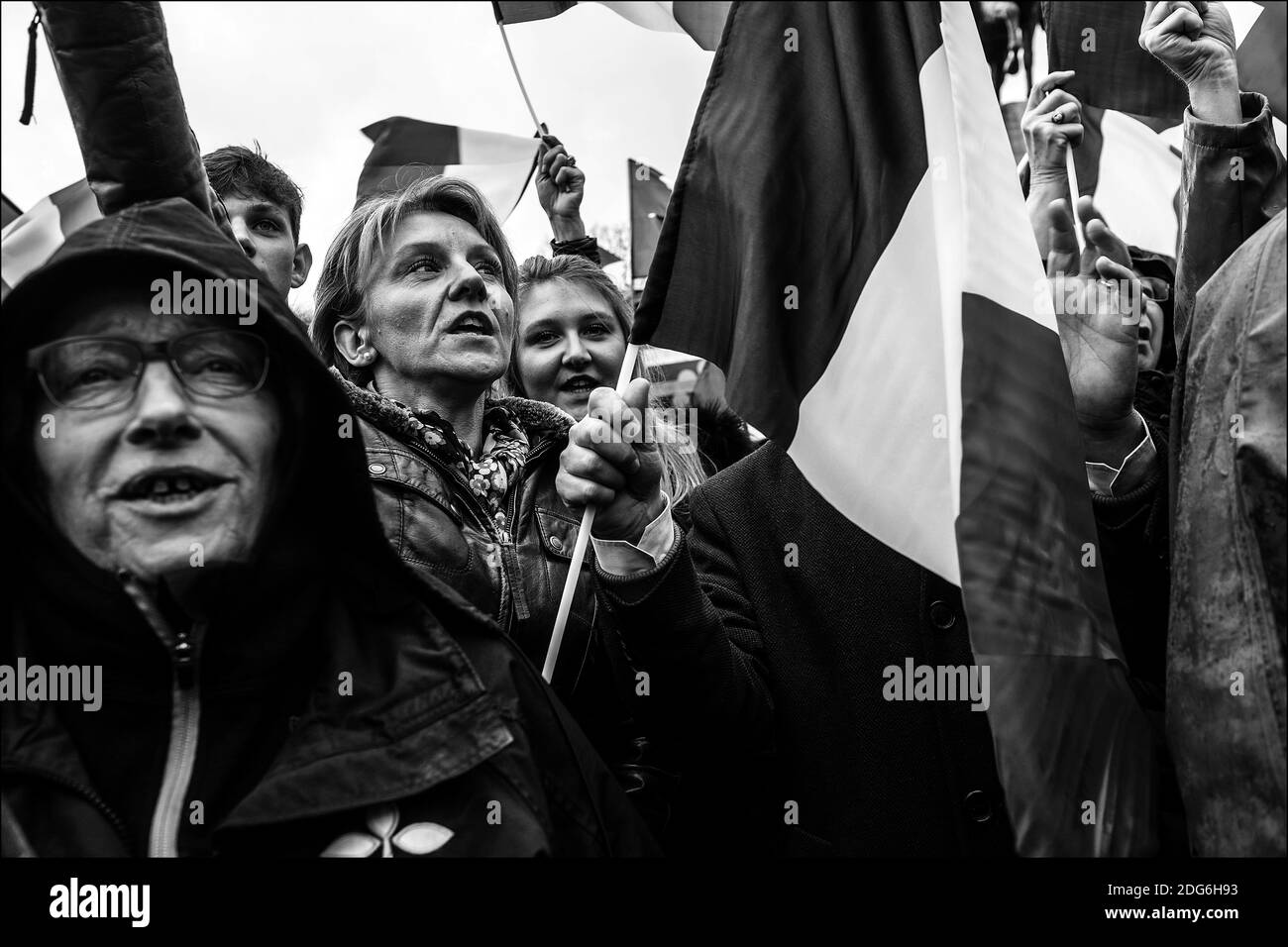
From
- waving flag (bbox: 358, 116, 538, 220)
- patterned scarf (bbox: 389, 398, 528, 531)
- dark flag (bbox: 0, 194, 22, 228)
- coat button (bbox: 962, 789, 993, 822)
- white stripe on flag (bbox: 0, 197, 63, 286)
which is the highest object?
waving flag (bbox: 358, 116, 538, 220)

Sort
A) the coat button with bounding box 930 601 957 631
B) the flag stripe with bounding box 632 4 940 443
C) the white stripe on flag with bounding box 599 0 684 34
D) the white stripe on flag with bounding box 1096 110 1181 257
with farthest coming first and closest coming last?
the white stripe on flag with bounding box 1096 110 1181 257, the white stripe on flag with bounding box 599 0 684 34, the coat button with bounding box 930 601 957 631, the flag stripe with bounding box 632 4 940 443

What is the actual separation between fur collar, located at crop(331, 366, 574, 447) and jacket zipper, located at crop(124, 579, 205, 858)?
89 centimetres

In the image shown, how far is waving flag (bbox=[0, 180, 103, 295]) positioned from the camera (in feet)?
14.5

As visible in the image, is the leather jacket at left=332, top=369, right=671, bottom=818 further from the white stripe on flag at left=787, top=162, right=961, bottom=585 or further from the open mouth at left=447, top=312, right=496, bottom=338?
the white stripe on flag at left=787, top=162, right=961, bottom=585

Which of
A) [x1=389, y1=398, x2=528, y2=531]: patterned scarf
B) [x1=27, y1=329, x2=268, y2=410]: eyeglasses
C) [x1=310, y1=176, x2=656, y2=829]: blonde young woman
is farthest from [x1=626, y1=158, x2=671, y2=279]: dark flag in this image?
[x1=27, y1=329, x2=268, y2=410]: eyeglasses

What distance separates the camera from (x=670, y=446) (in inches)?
167

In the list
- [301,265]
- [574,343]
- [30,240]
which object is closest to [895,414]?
[574,343]

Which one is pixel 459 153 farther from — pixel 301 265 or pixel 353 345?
pixel 353 345

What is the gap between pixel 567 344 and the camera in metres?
4.23

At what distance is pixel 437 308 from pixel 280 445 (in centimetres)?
113

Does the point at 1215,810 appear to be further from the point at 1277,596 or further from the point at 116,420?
the point at 116,420
